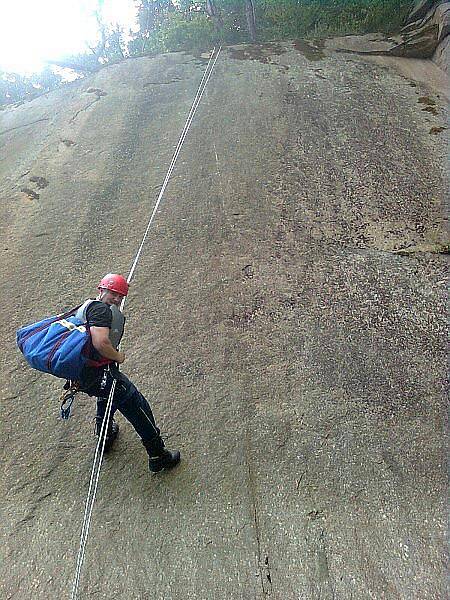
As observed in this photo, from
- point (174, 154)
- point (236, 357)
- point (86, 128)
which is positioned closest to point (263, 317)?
point (236, 357)

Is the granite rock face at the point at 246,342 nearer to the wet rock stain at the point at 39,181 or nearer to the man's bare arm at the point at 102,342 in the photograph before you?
the wet rock stain at the point at 39,181

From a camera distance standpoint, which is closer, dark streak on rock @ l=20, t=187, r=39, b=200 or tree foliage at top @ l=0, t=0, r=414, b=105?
dark streak on rock @ l=20, t=187, r=39, b=200

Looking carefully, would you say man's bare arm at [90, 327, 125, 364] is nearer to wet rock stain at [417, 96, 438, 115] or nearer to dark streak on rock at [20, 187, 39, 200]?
dark streak on rock at [20, 187, 39, 200]

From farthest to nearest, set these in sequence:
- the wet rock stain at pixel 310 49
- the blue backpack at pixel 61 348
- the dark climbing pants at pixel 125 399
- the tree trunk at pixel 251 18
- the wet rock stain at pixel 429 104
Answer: the tree trunk at pixel 251 18
the wet rock stain at pixel 310 49
the wet rock stain at pixel 429 104
the dark climbing pants at pixel 125 399
the blue backpack at pixel 61 348

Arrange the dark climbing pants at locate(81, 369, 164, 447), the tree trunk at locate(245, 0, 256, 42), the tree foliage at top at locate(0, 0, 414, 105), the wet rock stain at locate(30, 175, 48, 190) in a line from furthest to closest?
the tree trunk at locate(245, 0, 256, 42) → the tree foliage at top at locate(0, 0, 414, 105) → the wet rock stain at locate(30, 175, 48, 190) → the dark climbing pants at locate(81, 369, 164, 447)

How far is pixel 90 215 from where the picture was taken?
754 cm

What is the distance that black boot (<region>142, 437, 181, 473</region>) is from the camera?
4.09 metres

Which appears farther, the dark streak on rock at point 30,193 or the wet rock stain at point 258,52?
the wet rock stain at point 258,52

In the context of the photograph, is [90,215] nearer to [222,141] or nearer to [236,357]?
[222,141]

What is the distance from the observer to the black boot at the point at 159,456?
13.4ft

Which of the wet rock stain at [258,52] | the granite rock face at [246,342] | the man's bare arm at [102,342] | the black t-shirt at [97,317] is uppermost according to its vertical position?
the black t-shirt at [97,317]

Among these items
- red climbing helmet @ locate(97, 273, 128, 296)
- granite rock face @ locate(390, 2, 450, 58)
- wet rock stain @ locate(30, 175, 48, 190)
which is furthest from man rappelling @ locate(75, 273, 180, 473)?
granite rock face @ locate(390, 2, 450, 58)

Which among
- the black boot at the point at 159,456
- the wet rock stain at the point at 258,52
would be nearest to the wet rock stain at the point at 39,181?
the black boot at the point at 159,456

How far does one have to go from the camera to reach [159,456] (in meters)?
4.15
